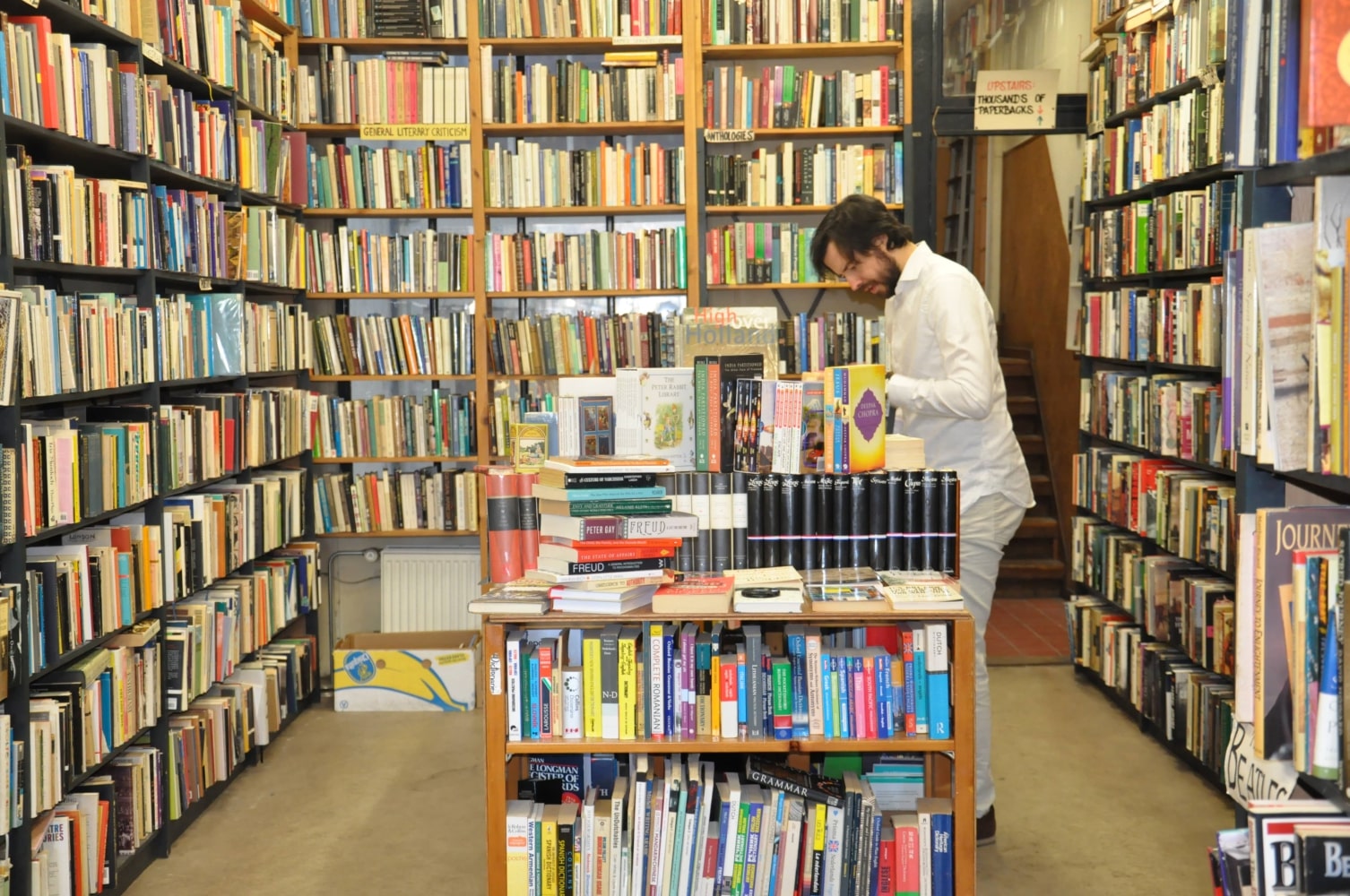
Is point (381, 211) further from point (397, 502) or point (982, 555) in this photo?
point (982, 555)

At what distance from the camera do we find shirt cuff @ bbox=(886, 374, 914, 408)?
333 cm

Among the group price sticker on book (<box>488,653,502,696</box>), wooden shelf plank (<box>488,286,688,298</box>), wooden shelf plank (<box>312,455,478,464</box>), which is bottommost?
price sticker on book (<box>488,653,502,696</box>)

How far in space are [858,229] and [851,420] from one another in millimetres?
886

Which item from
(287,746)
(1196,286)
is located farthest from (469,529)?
(1196,286)

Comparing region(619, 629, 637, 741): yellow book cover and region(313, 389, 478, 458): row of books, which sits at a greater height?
region(313, 389, 478, 458): row of books

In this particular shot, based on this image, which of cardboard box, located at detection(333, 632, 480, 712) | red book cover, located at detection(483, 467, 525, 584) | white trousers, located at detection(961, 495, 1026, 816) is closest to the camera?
red book cover, located at detection(483, 467, 525, 584)

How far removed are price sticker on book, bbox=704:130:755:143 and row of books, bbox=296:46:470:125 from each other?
3.56ft

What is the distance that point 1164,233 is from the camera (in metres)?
4.72

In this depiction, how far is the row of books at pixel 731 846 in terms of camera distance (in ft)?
9.10

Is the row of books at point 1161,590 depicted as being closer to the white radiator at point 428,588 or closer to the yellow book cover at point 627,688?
the yellow book cover at point 627,688

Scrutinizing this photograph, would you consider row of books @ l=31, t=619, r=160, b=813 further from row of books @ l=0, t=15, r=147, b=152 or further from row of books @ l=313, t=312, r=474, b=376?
row of books @ l=313, t=312, r=474, b=376

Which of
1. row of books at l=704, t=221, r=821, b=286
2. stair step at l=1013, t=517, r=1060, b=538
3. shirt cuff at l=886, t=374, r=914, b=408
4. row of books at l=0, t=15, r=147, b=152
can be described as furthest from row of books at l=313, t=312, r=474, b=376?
stair step at l=1013, t=517, r=1060, b=538

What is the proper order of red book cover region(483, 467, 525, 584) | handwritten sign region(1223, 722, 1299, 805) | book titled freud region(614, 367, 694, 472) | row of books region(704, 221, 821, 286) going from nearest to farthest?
handwritten sign region(1223, 722, 1299, 805)
red book cover region(483, 467, 525, 584)
book titled freud region(614, 367, 694, 472)
row of books region(704, 221, 821, 286)

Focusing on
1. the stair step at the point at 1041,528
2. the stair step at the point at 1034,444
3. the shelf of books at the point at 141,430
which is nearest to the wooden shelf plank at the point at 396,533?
the shelf of books at the point at 141,430
